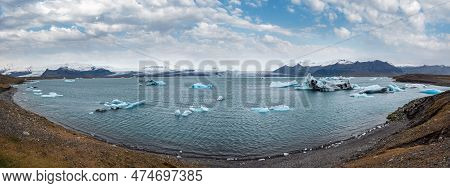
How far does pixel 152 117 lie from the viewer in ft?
193

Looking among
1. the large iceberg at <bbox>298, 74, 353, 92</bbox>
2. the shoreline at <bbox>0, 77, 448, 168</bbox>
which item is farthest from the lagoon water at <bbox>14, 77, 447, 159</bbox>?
the large iceberg at <bbox>298, 74, 353, 92</bbox>

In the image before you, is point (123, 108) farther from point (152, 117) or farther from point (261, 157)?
point (261, 157)

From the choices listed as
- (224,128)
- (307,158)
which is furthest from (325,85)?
(307,158)

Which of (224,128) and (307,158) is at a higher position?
(224,128)

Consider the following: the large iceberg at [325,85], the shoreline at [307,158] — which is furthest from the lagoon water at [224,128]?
the large iceberg at [325,85]

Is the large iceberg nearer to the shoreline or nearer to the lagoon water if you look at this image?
the lagoon water

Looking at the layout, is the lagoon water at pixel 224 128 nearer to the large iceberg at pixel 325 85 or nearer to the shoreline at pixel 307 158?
the shoreline at pixel 307 158

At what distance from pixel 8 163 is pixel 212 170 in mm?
10500

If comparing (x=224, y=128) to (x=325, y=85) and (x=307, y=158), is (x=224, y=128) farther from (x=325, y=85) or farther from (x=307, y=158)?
(x=325, y=85)

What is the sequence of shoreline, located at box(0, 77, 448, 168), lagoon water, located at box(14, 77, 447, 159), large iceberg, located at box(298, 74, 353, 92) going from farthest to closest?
large iceberg, located at box(298, 74, 353, 92)
lagoon water, located at box(14, 77, 447, 159)
shoreline, located at box(0, 77, 448, 168)

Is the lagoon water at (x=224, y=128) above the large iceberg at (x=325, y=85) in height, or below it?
below

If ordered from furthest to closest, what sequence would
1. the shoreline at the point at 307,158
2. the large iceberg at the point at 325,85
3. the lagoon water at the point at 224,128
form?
the large iceberg at the point at 325,85 < the lagoon water at the point at 224,128 < the shoreline at the point at 307,158

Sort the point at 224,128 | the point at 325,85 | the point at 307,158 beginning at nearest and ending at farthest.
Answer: the point at 307,158 → the point at 224,128 → the point at 325,85

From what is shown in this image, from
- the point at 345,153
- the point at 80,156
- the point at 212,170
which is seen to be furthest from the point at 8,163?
the point at 345,153
